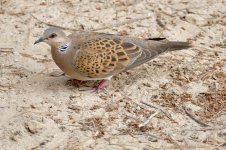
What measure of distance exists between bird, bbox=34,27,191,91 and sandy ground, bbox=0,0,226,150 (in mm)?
215

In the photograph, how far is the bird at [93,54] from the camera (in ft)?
18.3

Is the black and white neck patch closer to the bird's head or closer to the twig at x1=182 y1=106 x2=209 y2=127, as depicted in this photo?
the bird's head

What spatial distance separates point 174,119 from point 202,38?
5.69ft

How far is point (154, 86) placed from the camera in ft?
19.0

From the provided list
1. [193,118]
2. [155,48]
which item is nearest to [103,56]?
[155,48]

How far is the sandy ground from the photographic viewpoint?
4.96 meters

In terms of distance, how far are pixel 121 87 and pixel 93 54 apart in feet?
1.56

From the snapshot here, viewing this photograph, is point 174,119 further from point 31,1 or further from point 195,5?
point 31,1

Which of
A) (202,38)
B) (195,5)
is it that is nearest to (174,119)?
(202,38)

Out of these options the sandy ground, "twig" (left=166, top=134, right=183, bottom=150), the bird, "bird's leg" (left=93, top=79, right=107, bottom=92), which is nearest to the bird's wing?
the bird

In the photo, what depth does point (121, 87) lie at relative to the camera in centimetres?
580

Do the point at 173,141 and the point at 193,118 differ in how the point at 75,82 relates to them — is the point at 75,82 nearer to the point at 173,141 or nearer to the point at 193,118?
the point at 193,118

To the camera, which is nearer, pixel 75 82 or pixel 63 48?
pixel 63 48

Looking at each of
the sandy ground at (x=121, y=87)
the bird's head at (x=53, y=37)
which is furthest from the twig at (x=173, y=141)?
the bird's head at (x=53, y=37)
